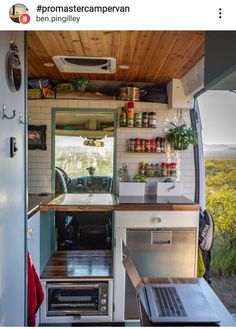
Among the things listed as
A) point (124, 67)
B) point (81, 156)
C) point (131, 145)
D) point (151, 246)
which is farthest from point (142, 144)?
point (151, 246)

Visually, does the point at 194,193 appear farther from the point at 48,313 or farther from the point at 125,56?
the point at 48,313

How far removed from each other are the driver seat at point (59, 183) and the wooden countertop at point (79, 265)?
0.68 m

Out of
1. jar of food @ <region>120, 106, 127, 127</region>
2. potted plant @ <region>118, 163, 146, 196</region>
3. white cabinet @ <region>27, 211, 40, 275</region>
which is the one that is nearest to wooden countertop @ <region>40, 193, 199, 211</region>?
white cabinet @ <region>27, 211, 40, 275</region>

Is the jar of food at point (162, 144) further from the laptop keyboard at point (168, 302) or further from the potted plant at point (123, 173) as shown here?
the laptop keyboard at point (168, 302)

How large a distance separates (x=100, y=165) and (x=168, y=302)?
2.53 m

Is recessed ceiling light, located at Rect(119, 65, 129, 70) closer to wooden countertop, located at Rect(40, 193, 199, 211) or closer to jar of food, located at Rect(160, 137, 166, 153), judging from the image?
jar of food, located at Rect(160, 137, 166, 153)

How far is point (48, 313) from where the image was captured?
271 centimetres

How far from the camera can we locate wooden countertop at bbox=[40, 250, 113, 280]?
108 inches

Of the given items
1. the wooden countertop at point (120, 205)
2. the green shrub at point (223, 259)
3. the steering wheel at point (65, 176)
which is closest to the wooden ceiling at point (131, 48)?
the steering wheel at point (65, 176)

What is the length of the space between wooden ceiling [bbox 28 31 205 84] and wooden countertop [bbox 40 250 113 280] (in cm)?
191

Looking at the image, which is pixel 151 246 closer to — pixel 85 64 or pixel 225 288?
pixel 225 288

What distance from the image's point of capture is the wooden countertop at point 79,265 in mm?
2738

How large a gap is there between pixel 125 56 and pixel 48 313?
7.65 feet
